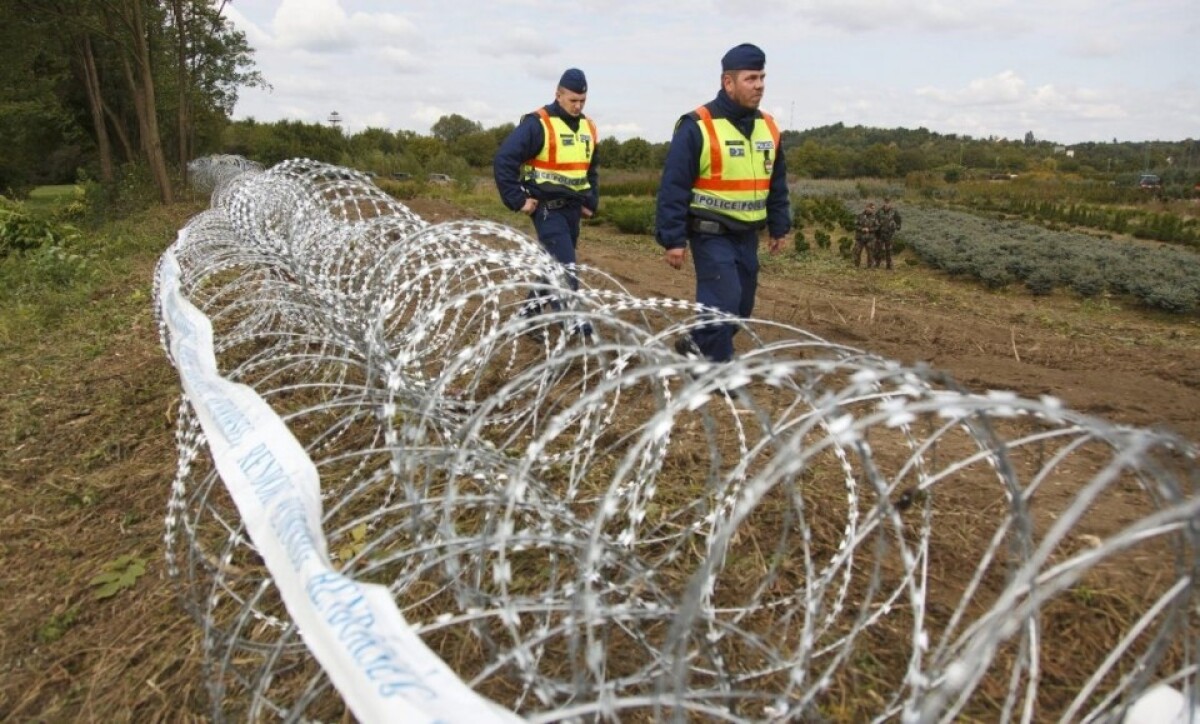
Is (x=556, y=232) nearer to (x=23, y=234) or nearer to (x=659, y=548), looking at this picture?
(x=659, y=548)

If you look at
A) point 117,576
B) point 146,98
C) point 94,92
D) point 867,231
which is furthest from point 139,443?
point 94,92

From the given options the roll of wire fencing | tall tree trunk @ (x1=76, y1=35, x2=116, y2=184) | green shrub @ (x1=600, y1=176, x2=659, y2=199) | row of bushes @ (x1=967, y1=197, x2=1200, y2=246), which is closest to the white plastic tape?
the roll of wire fencing

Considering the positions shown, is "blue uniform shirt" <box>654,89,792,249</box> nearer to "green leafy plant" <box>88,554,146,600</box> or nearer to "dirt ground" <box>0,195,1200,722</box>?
"dirt ground" <box>0,195,1200,722</box>

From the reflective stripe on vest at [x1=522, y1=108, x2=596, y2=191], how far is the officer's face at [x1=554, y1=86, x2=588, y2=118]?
0.10 metres

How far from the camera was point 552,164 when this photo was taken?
592cm

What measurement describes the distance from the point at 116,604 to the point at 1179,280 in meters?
14.2

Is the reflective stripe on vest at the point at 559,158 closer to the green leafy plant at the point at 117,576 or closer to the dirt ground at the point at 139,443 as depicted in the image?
the dirt ground at the point at 139,443

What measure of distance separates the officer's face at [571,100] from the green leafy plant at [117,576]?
4126mm

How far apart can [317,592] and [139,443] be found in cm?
377

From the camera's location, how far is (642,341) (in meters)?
2.52

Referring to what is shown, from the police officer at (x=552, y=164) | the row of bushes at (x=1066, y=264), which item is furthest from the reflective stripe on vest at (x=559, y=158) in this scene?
the row of bushes at (x=1066, y=264)

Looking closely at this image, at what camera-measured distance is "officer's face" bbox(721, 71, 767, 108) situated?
4.30 meters

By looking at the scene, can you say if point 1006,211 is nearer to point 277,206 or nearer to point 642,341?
point 277,206

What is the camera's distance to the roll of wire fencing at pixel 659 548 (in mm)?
1486
